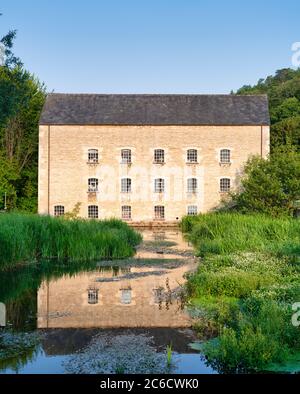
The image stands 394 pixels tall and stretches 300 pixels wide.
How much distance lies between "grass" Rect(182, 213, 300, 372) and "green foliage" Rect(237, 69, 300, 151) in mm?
22399

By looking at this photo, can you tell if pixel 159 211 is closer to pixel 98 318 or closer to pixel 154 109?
pixel 154 109

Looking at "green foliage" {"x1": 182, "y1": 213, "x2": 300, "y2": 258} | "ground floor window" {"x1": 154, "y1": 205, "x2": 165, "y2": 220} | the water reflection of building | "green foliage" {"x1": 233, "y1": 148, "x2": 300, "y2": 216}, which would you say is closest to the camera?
the water reflection of building

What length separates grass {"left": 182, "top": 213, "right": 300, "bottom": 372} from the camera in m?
6.68

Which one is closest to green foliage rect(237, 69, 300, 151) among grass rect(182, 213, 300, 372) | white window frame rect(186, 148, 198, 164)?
white window frame rect(186, 148, 198, 164)

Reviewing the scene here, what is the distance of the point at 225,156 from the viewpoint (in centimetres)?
3562

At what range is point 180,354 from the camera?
7.19m

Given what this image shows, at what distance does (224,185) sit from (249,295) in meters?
26.1

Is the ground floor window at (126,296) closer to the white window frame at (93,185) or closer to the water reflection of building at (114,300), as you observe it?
the water reflection of building at (114,300)

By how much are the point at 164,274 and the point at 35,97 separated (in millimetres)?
30223

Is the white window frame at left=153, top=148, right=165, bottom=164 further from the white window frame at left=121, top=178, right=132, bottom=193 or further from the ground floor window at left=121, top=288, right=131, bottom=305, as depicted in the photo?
the ground floor window at left=121, top=288, right=131, bottom=305

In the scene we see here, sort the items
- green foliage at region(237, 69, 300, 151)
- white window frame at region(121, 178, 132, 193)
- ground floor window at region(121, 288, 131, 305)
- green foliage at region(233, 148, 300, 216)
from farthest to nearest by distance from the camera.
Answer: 1. green foliage at region(237, 69, 300, 151)
2. white window frame at region(121, 178, 132, 193)
3. green foliage at region(233, 148, 300, 216)
4. ground floor window at region(121, 288, 131, 305)
